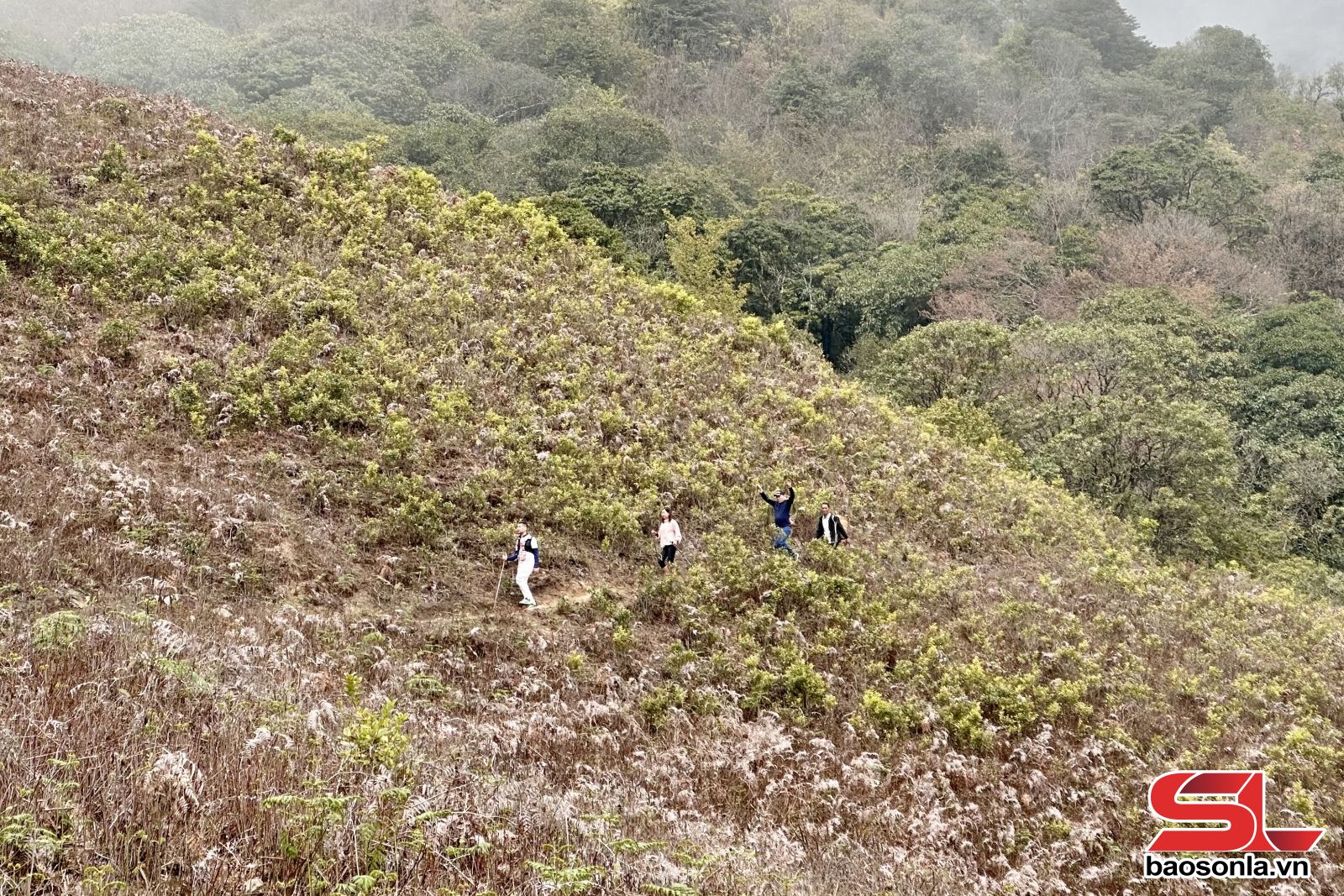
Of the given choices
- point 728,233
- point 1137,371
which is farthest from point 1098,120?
point 1137,371

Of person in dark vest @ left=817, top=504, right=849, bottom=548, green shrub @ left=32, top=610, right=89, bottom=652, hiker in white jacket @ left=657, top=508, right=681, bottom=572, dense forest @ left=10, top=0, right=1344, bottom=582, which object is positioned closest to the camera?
green shrub @ left=32, top=610, right=89, bottom=652

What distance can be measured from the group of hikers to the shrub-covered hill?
299 millimetres

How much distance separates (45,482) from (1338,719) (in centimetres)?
1346

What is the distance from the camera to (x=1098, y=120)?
66375 millimetres

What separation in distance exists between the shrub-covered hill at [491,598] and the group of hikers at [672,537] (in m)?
0.30

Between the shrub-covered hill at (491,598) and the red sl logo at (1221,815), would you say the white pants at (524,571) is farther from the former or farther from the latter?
the red sl logo at (1221,815)

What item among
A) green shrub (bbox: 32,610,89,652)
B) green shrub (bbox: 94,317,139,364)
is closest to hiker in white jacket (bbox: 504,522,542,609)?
green shrub (bbox: 32,610,89,652)

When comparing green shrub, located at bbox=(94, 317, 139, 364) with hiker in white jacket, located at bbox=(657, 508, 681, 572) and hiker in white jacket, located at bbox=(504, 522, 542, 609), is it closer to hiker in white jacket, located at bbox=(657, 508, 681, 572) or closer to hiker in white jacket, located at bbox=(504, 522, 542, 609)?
hiker in white jacket, located at bbox=(504, 522, 542, 609)

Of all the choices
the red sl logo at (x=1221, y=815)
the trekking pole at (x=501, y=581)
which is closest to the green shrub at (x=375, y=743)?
the red sl logo at (x=1221, y=815)

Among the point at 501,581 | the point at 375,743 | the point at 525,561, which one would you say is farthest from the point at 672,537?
the point at 375,743

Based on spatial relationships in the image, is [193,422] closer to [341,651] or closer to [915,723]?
[341,651]

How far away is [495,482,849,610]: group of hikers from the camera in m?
11.2

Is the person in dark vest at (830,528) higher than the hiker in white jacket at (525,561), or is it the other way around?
the person in dark vest at (830,528)

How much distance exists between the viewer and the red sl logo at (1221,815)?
7.54 metres
